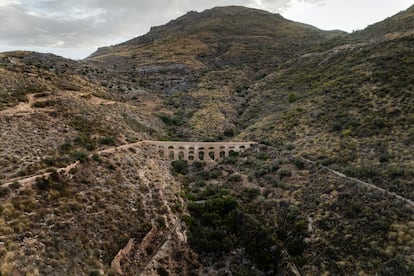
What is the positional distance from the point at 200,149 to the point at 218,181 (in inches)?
287

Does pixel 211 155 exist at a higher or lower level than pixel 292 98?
lower

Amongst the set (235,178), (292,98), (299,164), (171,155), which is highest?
(292,98)

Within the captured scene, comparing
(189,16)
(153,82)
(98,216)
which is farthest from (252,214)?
(189,16)

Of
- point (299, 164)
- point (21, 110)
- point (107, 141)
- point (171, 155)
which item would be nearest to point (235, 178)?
point (299, 164)

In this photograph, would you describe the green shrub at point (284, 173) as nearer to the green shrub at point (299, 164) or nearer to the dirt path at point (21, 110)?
the green shrub at point (299, 164)

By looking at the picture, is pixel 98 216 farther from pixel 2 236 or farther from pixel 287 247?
pixel 287 247

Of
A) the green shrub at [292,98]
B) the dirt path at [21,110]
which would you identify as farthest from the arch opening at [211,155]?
the dirt path at [21,110]

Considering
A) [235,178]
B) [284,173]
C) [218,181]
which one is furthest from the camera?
[218,181]

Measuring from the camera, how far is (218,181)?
129ft

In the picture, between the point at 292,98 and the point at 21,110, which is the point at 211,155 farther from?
the point at 21,110

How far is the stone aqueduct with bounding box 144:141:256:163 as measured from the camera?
4331 cm

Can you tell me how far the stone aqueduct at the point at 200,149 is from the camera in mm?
43312

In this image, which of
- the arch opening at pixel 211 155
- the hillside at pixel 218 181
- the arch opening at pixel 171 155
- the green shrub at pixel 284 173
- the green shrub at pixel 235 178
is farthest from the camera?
the arch opening at pixel 211 155

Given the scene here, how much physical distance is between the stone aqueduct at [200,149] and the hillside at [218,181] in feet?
4.80
